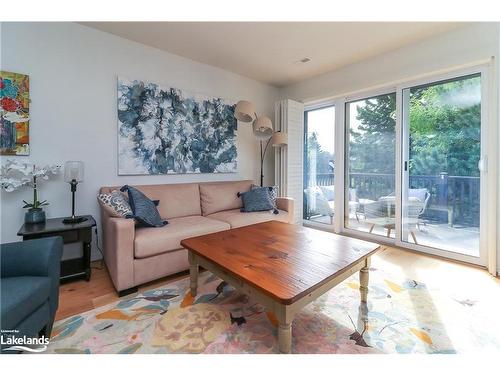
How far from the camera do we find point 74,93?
7.68 ft

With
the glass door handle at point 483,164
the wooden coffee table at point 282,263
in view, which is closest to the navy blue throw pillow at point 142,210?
the wooden coffee table at point 282,263

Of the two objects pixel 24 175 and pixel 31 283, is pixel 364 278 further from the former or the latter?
pixel 24 175

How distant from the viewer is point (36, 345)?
3.99ft

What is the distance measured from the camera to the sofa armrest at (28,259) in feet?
4.07

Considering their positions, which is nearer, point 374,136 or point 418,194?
point 418,194

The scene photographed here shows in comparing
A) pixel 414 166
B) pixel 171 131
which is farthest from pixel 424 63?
pixel 171 131

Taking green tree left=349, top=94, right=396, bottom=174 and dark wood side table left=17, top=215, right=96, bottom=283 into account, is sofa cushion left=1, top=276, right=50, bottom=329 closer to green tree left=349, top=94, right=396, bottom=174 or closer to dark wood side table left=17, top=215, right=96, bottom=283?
dark wood side table left=17, top=215, right=96, bottom=283

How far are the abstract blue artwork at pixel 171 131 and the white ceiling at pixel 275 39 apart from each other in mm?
502

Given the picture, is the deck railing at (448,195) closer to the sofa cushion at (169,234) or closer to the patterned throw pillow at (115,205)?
the sofa cushion at (169,234)

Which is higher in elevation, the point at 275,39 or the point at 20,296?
the point at 275,39

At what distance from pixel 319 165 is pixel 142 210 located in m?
2.86

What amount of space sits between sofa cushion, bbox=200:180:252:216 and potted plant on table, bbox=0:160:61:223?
1.51 m
